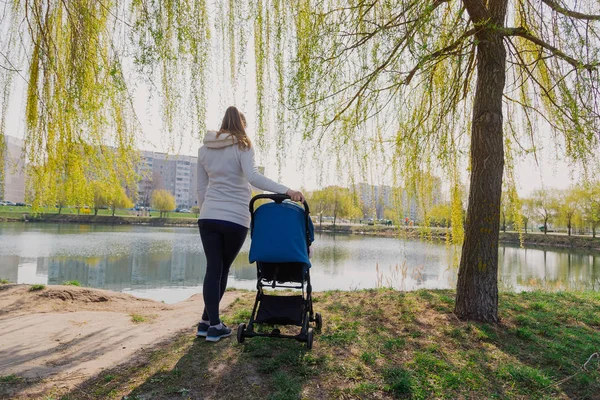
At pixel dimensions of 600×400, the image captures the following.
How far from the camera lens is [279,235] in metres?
2.56

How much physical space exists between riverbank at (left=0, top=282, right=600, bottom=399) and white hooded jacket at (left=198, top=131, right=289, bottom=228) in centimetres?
99

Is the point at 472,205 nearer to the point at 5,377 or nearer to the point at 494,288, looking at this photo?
the point at 494,288

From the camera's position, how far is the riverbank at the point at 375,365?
207cm

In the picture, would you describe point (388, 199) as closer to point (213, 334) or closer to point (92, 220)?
point (213, 334)

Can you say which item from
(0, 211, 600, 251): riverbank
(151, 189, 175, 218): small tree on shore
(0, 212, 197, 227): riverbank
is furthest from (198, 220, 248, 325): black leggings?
(151, 189, 175, 218): small tree on shore

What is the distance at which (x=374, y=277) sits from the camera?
37.4 feet

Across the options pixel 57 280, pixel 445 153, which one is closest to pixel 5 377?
pixel 445 153

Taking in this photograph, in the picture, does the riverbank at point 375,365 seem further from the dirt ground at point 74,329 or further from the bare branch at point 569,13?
the bare branch at point 569,13

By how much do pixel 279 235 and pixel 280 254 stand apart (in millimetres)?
136

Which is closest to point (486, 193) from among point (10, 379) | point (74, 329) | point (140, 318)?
Result: point (140, 318)

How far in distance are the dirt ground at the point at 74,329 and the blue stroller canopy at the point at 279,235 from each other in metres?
1.23

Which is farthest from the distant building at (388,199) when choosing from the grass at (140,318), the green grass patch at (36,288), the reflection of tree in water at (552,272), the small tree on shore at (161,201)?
the small tree on shore at (161,201)

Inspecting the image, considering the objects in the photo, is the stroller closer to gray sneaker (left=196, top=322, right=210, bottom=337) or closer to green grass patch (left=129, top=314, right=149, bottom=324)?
gray sneaker (left=196, top=322, right=210, bottom=337)

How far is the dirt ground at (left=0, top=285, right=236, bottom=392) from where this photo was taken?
7.80 feet
